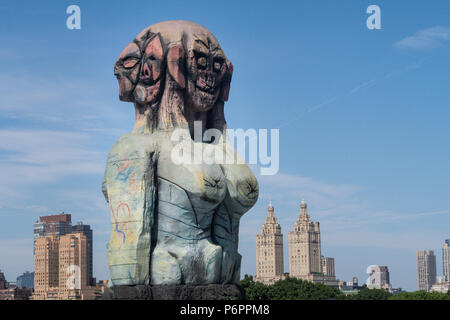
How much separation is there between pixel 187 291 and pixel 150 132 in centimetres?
565

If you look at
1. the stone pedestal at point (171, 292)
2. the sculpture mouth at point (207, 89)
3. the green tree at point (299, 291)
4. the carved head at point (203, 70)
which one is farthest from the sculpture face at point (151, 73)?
the green tree at point (299, 291)

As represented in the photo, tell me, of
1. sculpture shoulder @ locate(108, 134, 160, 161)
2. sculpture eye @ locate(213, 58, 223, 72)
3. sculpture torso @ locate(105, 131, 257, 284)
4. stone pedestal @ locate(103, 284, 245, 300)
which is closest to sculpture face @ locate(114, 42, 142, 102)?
sculpture shoulder @ locate(108, 134, 160, 161)

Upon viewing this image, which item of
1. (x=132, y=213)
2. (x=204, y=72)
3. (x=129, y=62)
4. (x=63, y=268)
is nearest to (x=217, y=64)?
(x=204, y=72)

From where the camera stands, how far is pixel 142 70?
A: 1134 inches

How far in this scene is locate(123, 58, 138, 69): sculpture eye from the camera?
95.1 feet

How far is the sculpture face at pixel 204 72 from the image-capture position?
2880 cm

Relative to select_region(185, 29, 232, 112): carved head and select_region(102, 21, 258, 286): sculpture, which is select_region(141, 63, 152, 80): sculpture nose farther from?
select_region(185, 29, 232, 112): carved head

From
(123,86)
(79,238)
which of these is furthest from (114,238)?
(79,238)

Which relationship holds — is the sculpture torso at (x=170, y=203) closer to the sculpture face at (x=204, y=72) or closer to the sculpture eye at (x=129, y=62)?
the sculpture face at (x=204, y=72)

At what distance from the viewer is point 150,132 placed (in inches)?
1131

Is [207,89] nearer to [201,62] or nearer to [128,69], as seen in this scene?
[201,62]

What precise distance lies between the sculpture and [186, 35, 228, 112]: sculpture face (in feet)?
0.11

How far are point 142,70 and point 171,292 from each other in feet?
25.2
